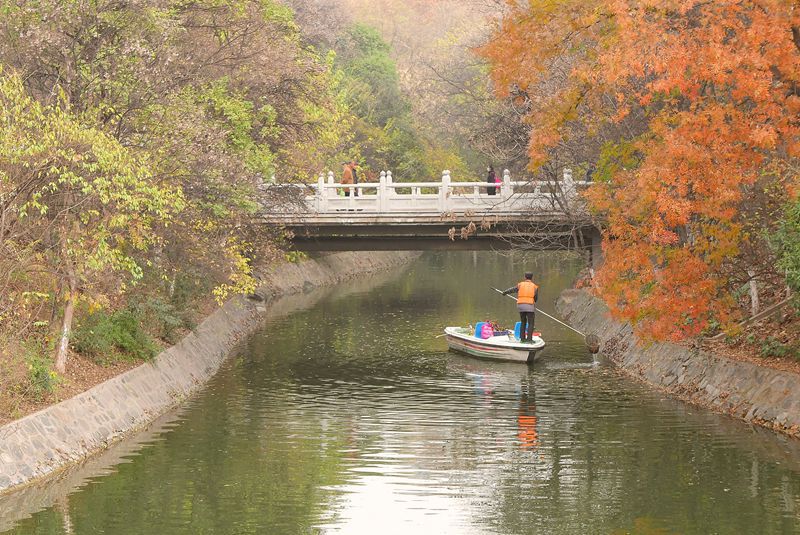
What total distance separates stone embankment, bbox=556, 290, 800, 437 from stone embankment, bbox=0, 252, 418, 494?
12337 mm

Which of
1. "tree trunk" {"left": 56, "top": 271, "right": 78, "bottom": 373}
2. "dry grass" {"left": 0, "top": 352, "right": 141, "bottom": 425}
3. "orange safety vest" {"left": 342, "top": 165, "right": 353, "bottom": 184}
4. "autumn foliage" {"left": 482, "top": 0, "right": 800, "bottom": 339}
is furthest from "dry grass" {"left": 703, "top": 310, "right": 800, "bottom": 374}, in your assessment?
"orange safety vest" {"left": 342, "top": 165, "right": 353, "bottom": 184}

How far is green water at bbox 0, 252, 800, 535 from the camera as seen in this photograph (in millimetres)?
18609

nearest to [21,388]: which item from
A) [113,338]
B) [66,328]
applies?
[66,328]

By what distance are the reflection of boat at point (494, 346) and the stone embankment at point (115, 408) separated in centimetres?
765

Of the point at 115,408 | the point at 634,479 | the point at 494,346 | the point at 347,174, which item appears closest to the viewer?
the point at 634,479

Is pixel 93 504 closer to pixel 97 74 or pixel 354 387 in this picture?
pixel 97 74

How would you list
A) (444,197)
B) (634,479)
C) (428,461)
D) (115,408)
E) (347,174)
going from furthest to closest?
(347,174), (444,197), (115,408), (428,461), (634,479)

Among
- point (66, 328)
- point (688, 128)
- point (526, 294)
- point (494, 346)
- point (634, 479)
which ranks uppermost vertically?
point (688, 128)

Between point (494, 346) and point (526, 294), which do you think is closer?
point (526, 294)

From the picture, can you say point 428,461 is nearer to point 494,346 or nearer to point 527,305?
point 527,305

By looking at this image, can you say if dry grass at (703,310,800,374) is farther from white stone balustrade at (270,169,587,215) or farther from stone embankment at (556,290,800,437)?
white stone balustrade at (270,169,587,215)

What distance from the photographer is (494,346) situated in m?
37.8

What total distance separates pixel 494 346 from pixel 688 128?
513 inches

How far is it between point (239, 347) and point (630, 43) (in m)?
19.9
